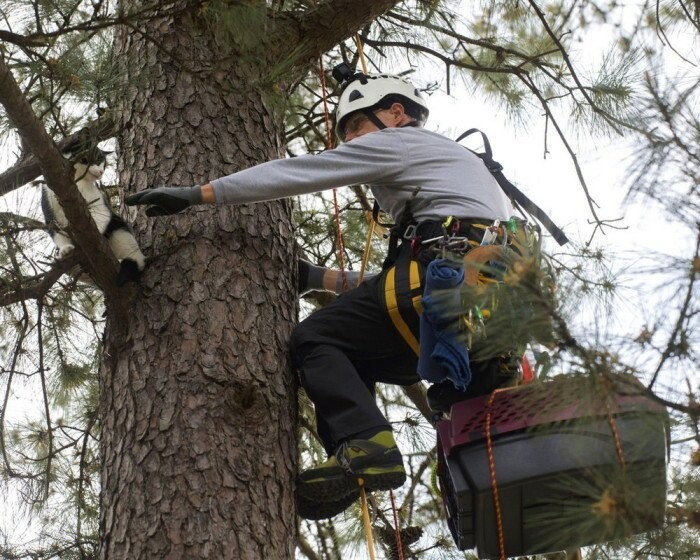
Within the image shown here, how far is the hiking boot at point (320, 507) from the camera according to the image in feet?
7.66

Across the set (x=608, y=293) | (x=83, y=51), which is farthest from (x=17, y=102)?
(x=608, y=293)

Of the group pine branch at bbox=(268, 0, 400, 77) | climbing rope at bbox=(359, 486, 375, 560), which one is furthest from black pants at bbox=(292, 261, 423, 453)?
pine branch at bbox=(268, 0, 400, 77)

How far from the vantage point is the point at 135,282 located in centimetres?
245

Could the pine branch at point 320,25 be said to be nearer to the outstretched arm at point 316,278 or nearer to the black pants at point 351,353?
the outstretched arm at point 316,278

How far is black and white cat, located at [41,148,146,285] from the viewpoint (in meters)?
2.43

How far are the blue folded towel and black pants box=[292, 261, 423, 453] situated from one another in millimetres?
205

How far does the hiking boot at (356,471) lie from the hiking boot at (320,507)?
0.03 meters

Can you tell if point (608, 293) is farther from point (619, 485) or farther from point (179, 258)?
point (179, 258)

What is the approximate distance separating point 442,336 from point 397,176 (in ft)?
1.89

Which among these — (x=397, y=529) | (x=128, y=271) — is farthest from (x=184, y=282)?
(x=397, y=529)

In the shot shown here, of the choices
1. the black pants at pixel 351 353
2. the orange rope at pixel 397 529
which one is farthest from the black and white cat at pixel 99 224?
the orange rope at pixel 397 529

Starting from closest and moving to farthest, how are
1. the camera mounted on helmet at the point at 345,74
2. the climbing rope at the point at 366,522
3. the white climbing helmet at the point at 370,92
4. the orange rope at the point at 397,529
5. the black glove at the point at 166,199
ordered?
the climbing rope at the point at 366,522, the black glove at the point at 166,199, the orange rope at the point at 397,529, the white climbing helmet at the point at 370,92, the camera mounted on helmet at the point at 345,74

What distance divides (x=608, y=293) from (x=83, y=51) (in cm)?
130

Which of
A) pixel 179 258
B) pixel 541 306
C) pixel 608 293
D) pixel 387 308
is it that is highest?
pixel 179 258
